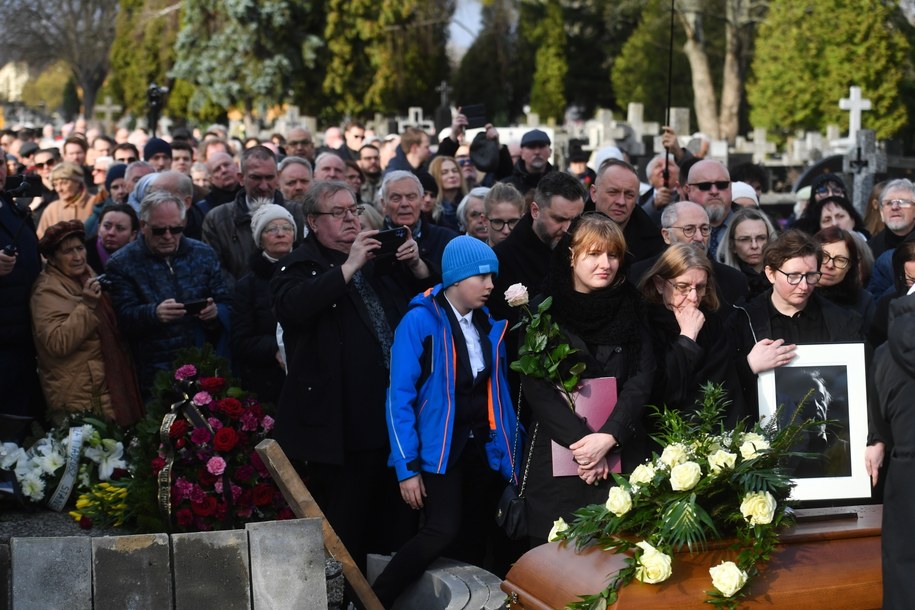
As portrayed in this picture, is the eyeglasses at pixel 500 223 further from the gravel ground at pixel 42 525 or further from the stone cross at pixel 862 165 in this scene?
the stone cross at pixel 862 165

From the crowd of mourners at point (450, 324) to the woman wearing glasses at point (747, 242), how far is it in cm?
1

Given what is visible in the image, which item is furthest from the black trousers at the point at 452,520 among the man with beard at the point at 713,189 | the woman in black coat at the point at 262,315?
the man with beard at the point at 713,189

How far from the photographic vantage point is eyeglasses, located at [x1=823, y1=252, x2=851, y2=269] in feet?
22.2

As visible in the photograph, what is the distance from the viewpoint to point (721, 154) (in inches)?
845

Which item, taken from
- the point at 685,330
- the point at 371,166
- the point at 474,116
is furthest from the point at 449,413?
the point at 371,166

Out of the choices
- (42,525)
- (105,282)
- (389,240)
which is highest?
(389,240)

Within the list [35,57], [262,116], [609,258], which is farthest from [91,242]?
[35,57]

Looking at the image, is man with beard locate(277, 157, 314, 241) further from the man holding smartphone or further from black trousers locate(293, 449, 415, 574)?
black trousers locate(293, 449, 415, 574)

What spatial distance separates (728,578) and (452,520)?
1587 mm

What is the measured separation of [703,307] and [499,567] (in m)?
1.63

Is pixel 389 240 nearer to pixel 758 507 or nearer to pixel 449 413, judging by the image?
pixel 449 413

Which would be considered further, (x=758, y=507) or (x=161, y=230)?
(x=161, y=230)

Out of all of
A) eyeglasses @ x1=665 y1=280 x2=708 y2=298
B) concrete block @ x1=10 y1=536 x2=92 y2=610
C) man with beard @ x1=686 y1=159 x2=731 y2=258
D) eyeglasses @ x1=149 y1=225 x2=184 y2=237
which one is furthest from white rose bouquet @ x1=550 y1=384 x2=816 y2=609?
man with beard @ x1=686 y1=159 x2=731 y2=258

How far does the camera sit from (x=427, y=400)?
563 centimetres
